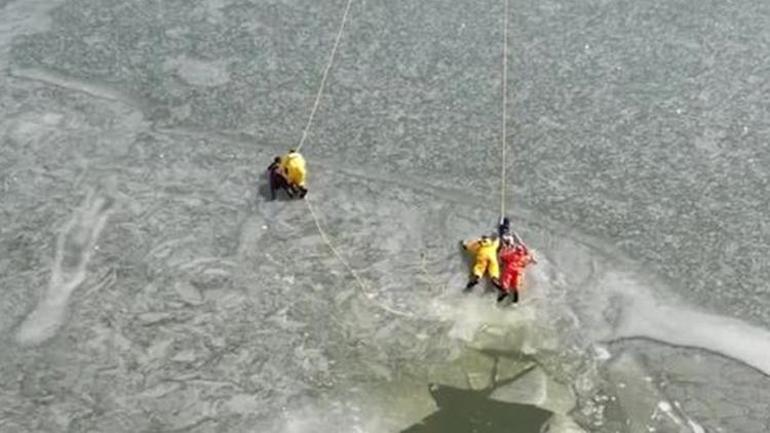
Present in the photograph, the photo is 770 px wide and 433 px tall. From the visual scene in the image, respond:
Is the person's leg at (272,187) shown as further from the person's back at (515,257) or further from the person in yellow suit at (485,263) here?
the person's back at (515,257)

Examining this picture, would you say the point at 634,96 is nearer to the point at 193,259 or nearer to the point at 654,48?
the point at 654,48

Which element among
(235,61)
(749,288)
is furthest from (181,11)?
(749,288)

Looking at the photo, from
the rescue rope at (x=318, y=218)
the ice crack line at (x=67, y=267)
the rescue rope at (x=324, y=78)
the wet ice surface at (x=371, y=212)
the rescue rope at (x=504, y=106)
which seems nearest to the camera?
the wet ice surface at (x=371, y=212)

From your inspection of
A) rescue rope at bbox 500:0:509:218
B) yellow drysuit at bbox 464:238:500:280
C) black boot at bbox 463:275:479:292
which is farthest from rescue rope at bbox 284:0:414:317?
rescue rope at bbox 500:0:509:218

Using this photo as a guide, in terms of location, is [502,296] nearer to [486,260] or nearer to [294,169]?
[486,260]

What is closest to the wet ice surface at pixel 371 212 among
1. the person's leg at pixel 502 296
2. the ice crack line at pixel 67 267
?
the ice crack line at pixel 67 267

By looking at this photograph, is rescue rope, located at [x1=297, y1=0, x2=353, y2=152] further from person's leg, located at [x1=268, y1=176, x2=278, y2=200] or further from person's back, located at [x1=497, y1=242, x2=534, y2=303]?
person's back, located at [x1=497, y1=242, x2=534, y2=303]

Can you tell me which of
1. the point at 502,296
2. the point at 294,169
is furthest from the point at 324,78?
the point at 502,296
